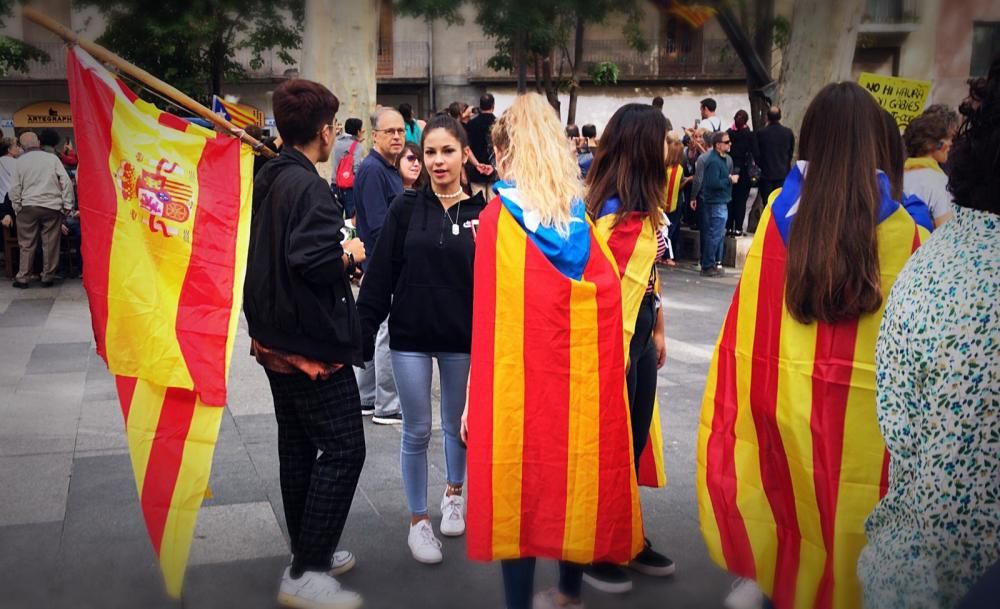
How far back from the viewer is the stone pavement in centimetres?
378

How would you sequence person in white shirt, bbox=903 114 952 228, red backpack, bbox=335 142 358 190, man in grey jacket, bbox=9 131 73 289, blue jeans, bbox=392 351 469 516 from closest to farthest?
blue jeans, bbox=392 351 469 516 → person in white shirt, bbox=903 114 952 228 → red backpack, bbox=335 142 358 190 → man in grey jacket, bbox=9 131 73 289

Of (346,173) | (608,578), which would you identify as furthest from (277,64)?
(608,578)

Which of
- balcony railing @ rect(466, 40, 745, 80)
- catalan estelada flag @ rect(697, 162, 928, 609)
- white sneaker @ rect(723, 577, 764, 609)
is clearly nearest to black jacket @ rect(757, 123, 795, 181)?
white sneaker @ rect(723, 577, 764, 609)

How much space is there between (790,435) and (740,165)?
40.0ft

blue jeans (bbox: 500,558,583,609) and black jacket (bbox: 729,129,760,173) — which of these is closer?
blue jeans (bbox: 500,558,583,609)

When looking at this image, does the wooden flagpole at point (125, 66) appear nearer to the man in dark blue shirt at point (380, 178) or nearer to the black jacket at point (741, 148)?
the man in dark blue shirt at point (380, 178)

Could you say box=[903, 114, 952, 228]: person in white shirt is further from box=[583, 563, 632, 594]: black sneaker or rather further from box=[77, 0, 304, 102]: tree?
box=[77, 0, 304, 102]: tree

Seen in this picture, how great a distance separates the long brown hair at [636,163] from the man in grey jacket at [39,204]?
10.4 m

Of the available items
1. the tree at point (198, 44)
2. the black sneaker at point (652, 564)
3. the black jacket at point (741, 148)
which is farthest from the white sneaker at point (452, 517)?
the tree at point (198, 44)

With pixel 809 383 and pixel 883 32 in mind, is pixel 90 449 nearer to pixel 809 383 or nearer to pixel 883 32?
pixel 809 383

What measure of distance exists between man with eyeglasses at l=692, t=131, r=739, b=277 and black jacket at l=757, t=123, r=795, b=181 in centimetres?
51

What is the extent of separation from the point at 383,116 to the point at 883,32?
57.7 feet

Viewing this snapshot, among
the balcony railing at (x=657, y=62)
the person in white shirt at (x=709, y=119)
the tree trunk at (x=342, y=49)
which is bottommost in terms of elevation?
the person in white shirt at (x=709, y=119)

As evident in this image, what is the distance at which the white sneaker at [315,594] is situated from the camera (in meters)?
3.61
